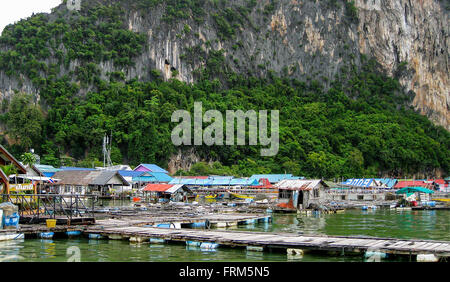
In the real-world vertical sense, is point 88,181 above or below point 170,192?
above

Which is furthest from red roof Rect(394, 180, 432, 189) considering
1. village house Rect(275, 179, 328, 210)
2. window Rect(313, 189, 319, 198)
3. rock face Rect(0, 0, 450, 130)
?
rock face Rect(0, 0, 450, 130)

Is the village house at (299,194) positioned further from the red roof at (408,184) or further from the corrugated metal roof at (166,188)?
the red roof at (408,184)

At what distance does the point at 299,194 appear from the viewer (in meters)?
42.5

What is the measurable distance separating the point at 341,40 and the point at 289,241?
135 meters

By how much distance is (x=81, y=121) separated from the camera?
8969 centimetres

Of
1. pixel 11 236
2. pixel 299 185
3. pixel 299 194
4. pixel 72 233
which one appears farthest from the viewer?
pixel 299 194

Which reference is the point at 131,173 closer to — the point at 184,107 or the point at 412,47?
the point at 184,107

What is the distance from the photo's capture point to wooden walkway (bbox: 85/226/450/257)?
16.7 meters

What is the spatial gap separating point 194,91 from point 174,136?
1078 inches

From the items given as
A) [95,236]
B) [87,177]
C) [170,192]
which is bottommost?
[170,192]

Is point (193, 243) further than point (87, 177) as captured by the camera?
No

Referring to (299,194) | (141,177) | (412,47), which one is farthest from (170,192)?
(412,47)
